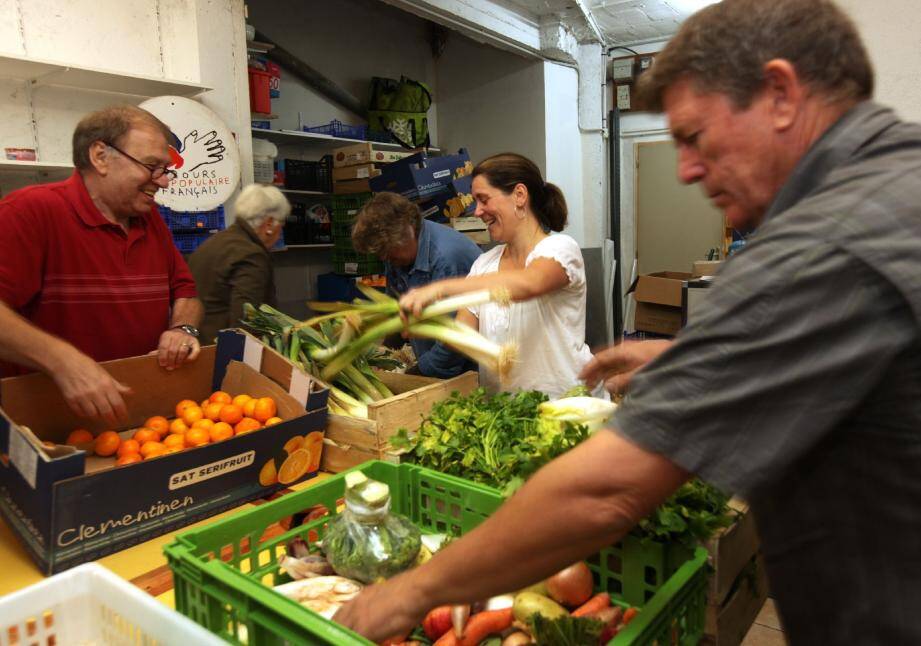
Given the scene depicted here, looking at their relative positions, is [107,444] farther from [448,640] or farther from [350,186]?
[350,186]

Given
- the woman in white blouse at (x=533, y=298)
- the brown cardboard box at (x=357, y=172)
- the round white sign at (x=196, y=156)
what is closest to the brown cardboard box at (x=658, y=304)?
the brown cardboard box at (x=357, y=172)

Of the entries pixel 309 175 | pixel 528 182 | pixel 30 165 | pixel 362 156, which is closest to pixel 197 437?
pixel 528 182

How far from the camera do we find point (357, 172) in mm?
5820

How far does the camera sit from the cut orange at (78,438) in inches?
71.4

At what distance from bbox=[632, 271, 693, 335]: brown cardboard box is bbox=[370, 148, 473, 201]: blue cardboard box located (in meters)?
1.79

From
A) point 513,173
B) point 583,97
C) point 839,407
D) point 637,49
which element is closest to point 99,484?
point 839,407

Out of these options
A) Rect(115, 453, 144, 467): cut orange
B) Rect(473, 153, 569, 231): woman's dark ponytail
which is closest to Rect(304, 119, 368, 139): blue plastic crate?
Rect(473, 153, 569, 231): woman's dark ponytail

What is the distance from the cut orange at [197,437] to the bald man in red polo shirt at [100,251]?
36 cm

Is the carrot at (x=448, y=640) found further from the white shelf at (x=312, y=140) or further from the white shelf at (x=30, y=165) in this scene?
the white shelf at (x=312, y=140)

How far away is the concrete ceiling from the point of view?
20.5 feet

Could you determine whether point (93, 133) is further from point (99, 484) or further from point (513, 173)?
point (513, 173)

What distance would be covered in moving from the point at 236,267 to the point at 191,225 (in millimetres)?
753

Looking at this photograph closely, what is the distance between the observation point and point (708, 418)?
Answer: 71 cm

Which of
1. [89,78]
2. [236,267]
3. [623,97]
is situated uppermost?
[623,97]
